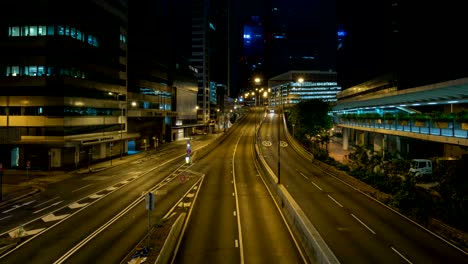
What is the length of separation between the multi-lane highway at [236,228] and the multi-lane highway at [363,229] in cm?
244

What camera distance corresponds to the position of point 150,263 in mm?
13820

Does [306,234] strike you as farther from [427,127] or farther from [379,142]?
[379,142]

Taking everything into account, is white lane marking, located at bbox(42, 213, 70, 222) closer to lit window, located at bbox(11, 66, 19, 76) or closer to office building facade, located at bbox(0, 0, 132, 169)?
office building facade, located at bbox(0, 0, 132, 169)

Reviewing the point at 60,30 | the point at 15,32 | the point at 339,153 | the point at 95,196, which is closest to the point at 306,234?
the point at 95,196

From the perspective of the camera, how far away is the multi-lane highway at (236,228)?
1684 centimetres

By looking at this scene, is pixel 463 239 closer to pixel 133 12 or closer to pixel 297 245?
pixel 297 245

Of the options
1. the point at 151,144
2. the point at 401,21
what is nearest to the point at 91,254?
the point at 151,144

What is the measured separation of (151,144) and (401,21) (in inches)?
2503

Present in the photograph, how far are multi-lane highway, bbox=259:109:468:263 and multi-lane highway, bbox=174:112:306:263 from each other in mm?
2437

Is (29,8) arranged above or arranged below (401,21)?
below

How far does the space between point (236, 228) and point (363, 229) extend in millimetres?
7568

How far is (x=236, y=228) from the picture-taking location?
21312 millimetres

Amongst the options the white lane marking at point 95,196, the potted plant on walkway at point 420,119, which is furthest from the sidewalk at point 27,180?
the potted plant on walkway at point 420,119

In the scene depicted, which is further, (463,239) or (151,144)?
(151,144)
